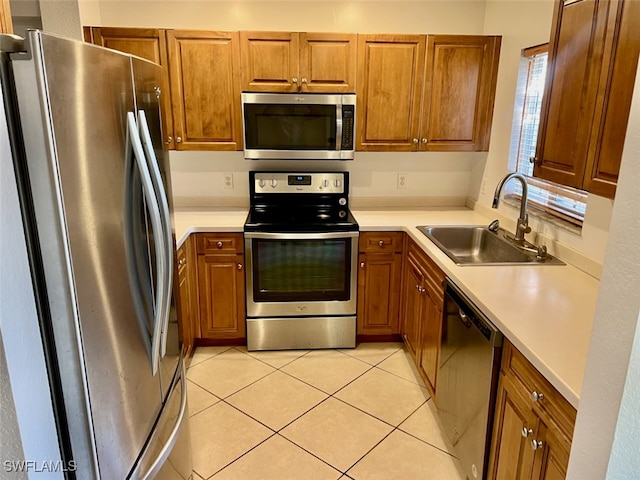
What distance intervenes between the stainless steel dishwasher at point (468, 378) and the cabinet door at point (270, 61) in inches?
65.4

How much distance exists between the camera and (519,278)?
197 cm

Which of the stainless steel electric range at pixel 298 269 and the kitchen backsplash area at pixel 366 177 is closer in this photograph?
the stainless steel electric range at pixel 298 269

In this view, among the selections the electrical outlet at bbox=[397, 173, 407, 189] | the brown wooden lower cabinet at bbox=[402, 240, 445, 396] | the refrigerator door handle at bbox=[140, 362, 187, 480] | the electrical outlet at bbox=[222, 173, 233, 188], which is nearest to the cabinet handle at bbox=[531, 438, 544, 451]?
the brown wooden lower cabinet at bbox=[402, 240, 445, 396]

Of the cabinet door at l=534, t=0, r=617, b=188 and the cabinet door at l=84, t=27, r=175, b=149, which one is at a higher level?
the cabinet door at l=84, t=27, r=175, b=149

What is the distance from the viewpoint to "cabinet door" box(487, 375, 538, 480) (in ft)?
4.65

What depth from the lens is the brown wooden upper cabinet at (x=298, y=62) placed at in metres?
2.82

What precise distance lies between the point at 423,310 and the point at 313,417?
2.79ft

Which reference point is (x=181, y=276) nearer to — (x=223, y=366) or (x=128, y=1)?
(x=223, y=366)

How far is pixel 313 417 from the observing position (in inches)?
94.6

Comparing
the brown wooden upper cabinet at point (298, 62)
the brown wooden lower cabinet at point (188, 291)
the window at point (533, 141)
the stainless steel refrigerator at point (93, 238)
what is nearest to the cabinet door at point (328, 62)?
the brown wooden upper cabinet at point (298, 62)

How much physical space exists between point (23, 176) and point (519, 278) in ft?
6.05

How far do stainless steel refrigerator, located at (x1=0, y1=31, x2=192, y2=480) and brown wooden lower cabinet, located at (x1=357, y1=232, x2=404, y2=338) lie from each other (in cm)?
174

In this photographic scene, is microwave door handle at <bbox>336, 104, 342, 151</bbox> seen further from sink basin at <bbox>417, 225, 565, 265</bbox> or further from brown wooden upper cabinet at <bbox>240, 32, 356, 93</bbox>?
sink basin at <bbox>417, 225, 565, 265</bbox>

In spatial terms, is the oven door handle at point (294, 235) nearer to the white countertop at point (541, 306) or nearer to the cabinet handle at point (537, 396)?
the white countertop at point (541, 306)
